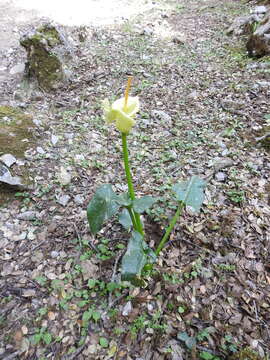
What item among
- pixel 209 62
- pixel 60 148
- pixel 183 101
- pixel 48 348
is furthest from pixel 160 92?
pixel 48 348

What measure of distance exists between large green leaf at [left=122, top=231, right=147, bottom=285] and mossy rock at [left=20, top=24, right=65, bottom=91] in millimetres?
2612

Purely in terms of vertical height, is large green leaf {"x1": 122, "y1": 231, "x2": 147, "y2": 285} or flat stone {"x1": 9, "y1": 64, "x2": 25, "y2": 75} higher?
large green leaf {"x1": 122, "y1": 231, "x2": 147, "y2": 285}

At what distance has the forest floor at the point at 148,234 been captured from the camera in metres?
1.47

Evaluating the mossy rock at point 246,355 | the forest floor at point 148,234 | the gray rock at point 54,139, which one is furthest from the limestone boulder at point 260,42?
the mossy rock at point 246,355

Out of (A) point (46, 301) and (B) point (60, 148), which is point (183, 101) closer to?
(B) point (60, 148)

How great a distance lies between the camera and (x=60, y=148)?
2.52 m

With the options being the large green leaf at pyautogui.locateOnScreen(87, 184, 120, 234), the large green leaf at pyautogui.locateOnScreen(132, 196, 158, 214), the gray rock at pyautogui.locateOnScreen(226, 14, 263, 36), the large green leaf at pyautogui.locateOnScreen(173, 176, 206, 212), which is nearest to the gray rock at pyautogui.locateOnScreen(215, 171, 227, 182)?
the large green leaf at pyautogui.locateOnScreen(173, 176, 206, 212)

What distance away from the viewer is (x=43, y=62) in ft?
11.1

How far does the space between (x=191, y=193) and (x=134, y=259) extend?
488 millimetres

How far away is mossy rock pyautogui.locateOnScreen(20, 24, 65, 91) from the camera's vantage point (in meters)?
3.37

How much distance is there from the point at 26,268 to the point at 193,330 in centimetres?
104

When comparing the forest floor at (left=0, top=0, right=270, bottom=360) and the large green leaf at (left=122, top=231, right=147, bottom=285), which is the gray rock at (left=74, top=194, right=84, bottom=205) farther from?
the large green leaf at (left=122, top=231, right=147, bottom=285)

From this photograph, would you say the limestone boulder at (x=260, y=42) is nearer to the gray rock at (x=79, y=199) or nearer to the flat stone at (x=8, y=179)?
the gray rock at (x=79, y=199)

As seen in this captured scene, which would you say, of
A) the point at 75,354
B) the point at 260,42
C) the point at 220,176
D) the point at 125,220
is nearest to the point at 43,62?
the point at 220,176
